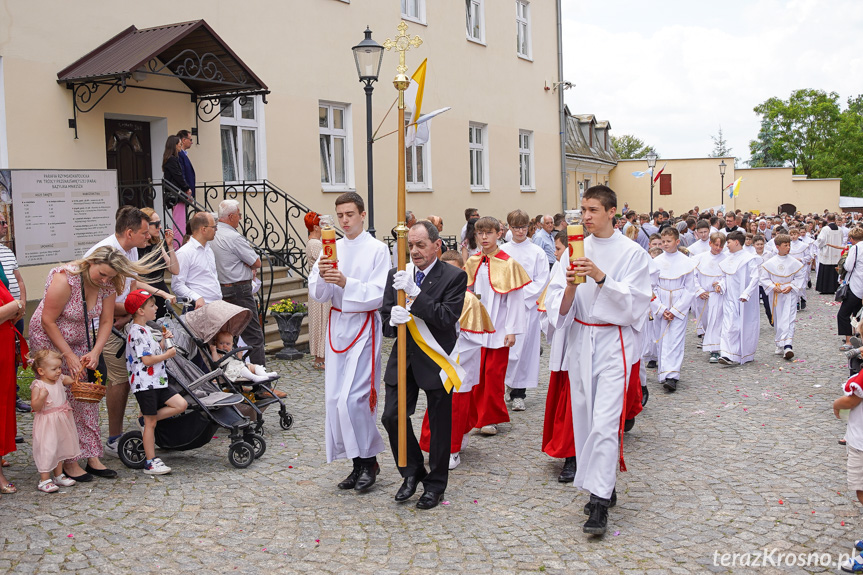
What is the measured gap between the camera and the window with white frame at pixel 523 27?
23.0 m

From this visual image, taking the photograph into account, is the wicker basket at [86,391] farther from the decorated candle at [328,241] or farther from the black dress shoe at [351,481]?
the decorated candle at [328,241]

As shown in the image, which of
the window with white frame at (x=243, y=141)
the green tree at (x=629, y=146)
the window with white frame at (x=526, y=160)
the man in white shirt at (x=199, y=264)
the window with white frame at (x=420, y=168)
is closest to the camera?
the man in white shirt at (x=199, y=264)

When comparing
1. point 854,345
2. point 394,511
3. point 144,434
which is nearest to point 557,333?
point 394,511

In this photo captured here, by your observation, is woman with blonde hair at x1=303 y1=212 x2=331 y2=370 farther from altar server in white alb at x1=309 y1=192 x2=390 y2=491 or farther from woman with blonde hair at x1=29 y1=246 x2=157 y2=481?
altar server in white alb at x1=309 y1=192 x2=390 y2=491

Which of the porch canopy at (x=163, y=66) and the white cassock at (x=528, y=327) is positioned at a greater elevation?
the porch canopy at (x=163, y=66)

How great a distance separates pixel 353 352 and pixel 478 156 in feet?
51.6

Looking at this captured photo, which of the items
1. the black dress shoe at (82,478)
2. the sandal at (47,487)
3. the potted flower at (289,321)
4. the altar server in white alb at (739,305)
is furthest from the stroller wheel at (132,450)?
the altar server in white alb at (739,305)

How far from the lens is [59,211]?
932cm

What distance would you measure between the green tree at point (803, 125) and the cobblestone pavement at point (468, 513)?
68973mm

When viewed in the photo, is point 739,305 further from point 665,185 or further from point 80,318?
point 665,185

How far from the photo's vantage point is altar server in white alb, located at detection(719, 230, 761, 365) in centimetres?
1087

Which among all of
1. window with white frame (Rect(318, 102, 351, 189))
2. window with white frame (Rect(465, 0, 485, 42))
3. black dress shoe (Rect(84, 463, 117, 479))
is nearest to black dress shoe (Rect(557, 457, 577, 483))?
black dress shoe (Rect(84, 463, 117, 479))

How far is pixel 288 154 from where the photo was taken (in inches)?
567

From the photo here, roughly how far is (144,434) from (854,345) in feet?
21.7
